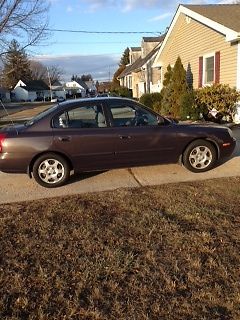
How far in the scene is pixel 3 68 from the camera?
29984 mm

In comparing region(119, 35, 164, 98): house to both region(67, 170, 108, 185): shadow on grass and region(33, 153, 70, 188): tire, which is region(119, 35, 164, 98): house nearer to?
region(67, 170, 108, 185): shadow on grass

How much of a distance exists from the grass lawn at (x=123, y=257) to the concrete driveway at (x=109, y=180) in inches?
21.2

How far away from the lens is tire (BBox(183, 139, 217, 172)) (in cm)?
711

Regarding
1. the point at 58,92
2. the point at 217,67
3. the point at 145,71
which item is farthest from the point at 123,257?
the point at 58,92

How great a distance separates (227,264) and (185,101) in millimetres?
10920

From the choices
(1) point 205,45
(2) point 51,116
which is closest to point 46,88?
(1) point 205,45

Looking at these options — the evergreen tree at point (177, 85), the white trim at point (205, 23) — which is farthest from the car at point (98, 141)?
the evergreen tree at point (177, 85)

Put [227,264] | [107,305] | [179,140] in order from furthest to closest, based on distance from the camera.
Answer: [179,140] < [227,264] < [107,305]

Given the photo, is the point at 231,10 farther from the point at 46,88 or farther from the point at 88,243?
the point at 46,88

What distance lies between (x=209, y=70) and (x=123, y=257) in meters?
14.0

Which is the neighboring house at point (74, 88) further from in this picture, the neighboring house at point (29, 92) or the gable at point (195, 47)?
the gable at point (195, 47)

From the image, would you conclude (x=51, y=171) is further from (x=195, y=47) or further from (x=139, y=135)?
(x=195, y=47)

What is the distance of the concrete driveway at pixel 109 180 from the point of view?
633cm

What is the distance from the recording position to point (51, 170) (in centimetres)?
659
